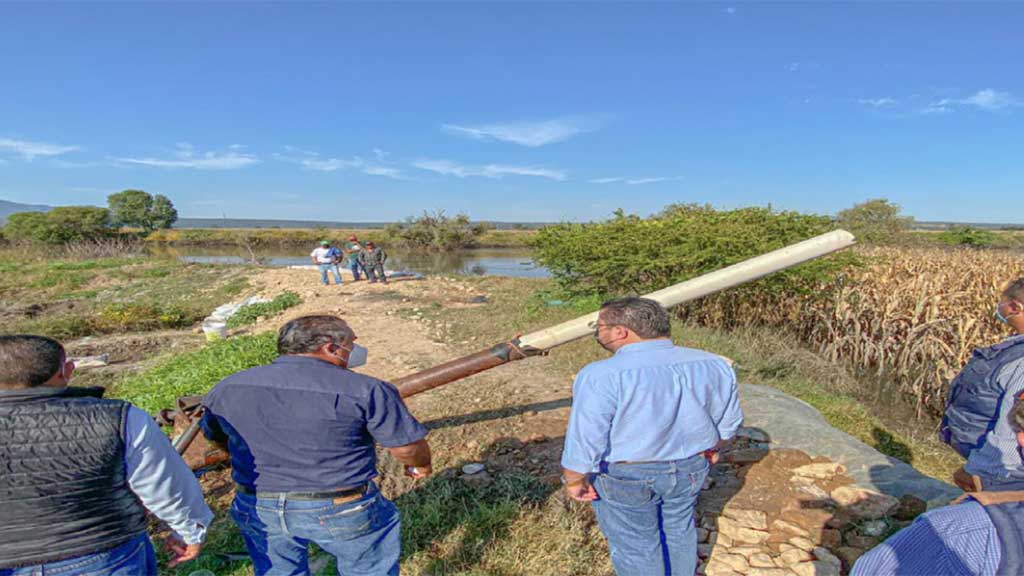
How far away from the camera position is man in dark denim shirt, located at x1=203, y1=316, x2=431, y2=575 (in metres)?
2.05

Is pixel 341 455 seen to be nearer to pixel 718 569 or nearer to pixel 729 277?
pixel 718 569

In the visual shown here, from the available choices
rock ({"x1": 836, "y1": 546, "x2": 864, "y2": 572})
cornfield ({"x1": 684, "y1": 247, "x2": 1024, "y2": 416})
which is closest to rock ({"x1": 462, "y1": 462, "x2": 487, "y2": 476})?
rock ({"x1": 836, "y1": 546, "x2": 864, "y2": 572})

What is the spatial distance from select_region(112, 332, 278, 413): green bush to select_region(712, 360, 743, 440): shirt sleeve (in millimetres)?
5544

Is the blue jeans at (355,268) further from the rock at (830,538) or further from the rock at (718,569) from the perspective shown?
the rock at (830,538)

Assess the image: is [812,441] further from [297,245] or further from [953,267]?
[297,245]

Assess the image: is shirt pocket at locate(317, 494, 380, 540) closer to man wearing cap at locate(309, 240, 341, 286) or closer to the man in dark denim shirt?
the man in dark denim shirt

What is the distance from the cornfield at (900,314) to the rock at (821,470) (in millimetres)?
4397

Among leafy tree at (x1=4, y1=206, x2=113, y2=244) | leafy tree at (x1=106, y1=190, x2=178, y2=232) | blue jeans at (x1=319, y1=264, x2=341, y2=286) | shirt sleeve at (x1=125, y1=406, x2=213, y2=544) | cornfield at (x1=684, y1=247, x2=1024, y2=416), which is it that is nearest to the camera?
shirt sleeve at (x1=125, y1=406, x2=213, y2=544)

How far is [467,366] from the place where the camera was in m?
3.62

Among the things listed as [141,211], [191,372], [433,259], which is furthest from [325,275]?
→ [141,211]

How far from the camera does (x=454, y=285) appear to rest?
48.8 ft

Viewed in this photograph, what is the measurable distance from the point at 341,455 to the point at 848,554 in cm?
295

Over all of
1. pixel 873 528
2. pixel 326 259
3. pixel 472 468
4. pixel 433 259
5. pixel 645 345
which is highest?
pixel 645 345

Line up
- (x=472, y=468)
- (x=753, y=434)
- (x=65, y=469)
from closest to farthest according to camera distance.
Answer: (x=65, y=469) < (x=472, y=468) < (x=753, y=434)
